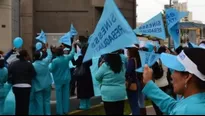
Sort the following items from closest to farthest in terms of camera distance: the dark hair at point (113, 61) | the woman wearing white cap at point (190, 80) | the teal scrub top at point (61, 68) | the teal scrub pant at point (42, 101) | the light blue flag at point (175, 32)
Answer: the woman wearing white cap at point (190, 80) < the dark hair at point (113, 61) < the light blue flag at point (175, 32) < the teal scrub pant at point (42, 101) < the teal scrub top at point (61, 68)

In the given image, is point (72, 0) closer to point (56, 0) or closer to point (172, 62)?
point (56, 0)

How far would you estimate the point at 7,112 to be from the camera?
809 cm

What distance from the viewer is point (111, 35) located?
5371 mm

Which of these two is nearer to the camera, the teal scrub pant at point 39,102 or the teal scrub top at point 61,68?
the teal scrub pant at point 39,102

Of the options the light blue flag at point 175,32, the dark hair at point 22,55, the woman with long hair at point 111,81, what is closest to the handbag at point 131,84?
the woman with long hair at point 111,81

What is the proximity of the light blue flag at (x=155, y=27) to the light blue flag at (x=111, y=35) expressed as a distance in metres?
3.75

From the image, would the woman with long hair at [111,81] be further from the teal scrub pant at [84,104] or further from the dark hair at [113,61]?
the teal scrub pant at [84,104]

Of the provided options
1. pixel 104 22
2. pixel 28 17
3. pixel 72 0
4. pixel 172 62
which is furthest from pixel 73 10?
pixel 172 62

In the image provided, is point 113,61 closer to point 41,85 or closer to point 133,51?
point 133,51

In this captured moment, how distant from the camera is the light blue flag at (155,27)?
9.32 metres

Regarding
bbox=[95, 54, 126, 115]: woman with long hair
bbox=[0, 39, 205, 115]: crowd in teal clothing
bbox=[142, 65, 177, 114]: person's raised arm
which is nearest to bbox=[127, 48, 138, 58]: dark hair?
bbox=[0, 39, 205, 115]: crowd in teal clothing

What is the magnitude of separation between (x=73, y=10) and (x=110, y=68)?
2735 cm

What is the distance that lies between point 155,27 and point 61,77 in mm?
2758

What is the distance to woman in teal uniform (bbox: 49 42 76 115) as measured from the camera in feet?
34.6
